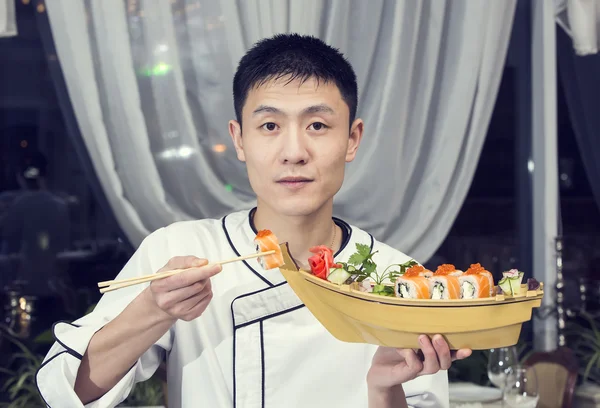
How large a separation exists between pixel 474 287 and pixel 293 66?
64cm

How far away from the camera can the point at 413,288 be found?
1.20 meters

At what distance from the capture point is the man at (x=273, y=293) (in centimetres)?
150

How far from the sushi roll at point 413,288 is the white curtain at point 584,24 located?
98.6 inches

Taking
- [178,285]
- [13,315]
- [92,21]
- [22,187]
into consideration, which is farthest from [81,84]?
[178,285]

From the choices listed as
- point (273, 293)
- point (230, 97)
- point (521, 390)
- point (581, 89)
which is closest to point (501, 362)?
point (521, 390)

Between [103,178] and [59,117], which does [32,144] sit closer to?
[59,117]

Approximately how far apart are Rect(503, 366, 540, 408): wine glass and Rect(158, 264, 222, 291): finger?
50.8 inches

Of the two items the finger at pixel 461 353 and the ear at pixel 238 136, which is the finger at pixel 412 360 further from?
the ear at pixel 238 136

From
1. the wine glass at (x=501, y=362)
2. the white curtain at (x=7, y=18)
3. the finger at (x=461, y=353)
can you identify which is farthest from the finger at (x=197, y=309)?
the white curtain at (x=7, y=18)

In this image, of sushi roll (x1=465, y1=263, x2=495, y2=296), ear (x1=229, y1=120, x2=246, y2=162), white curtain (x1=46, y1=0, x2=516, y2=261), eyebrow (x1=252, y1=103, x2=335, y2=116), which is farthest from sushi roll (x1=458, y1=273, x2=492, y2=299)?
white curtain (x1=46, y1=0, x2=516, y2=261)

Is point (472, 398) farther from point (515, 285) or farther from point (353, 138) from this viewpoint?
point (515, 285)

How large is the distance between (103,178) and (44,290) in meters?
0.78

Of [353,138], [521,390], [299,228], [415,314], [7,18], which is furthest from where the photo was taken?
[7,18]

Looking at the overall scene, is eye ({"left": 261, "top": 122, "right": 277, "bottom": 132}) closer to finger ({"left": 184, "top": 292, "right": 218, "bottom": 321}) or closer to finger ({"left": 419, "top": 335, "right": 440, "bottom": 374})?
finger ({"left": 184, "top": 292, "right": 218, "bottom": 321})
